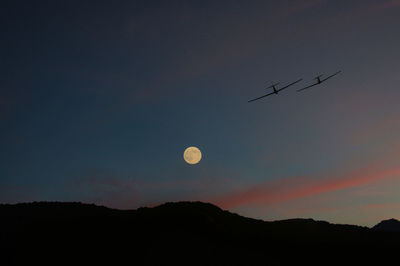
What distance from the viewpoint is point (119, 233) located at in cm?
4428

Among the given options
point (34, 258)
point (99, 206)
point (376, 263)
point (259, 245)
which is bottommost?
point (376, 263)

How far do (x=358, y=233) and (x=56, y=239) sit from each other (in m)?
50.0

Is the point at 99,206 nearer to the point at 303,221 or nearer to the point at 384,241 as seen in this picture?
the point at 303,221

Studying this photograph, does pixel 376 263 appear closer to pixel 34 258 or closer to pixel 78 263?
pixel 78 263

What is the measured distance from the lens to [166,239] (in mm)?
43188

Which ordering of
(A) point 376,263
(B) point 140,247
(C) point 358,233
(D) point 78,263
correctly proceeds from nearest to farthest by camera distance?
(D) point 78,263
(B) point 140,247
(A) point 376,263
(C) point 358,233

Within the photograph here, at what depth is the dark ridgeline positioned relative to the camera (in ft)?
129

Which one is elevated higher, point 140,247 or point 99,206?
point 99,206

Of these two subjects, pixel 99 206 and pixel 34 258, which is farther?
pixel 99 206

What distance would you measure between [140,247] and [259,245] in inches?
621

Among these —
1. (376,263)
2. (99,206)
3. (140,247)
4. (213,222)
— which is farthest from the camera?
(99,206)

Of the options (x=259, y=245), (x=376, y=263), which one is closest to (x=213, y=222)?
(x=259, y=245)

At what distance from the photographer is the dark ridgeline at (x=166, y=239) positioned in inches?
1553

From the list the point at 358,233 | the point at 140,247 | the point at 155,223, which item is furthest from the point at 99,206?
the point at 358,233
